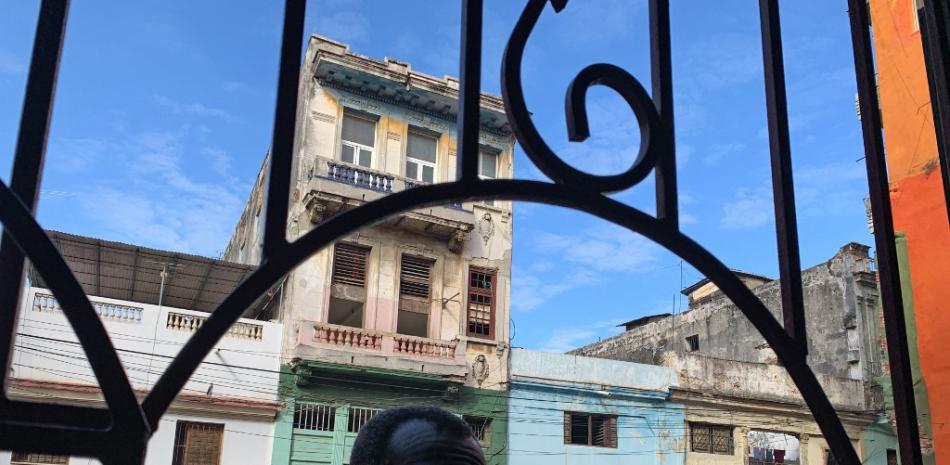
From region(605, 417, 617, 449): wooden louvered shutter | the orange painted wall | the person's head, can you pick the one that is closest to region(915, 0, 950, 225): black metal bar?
the person's head

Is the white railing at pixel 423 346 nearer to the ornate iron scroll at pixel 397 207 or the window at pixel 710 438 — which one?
the window at pixel 710 438

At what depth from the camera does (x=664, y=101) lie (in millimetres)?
1541

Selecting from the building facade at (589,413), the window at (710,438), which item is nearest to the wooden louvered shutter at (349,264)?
the building facade at (589,413)

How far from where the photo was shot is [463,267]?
15.8 m

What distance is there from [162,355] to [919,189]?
10190 millimetres

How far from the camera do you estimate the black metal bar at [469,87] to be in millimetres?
1357

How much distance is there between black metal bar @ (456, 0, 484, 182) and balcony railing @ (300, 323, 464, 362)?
12.7m

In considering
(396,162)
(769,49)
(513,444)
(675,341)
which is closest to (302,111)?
(396,162)

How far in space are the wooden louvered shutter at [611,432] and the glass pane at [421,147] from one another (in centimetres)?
573

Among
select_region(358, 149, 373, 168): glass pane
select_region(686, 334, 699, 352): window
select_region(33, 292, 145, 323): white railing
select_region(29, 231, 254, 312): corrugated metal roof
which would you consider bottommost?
select_region(33, 292, 145, 323): white railing

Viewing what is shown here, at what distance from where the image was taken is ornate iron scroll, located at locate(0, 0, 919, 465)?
1053mm

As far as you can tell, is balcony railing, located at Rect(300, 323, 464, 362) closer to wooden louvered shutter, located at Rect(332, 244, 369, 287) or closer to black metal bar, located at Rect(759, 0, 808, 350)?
wooden louvered shutter, located at Rect(332, 244, 369, 287)

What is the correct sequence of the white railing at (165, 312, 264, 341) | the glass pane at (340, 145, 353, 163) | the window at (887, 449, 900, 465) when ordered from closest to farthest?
the white railing at (165, 312, 264, 341), the glass pane at (340, 145, 353, 163), the window at (887, 449, 900, 465)

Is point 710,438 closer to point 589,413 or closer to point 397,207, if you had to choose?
point 589,413
